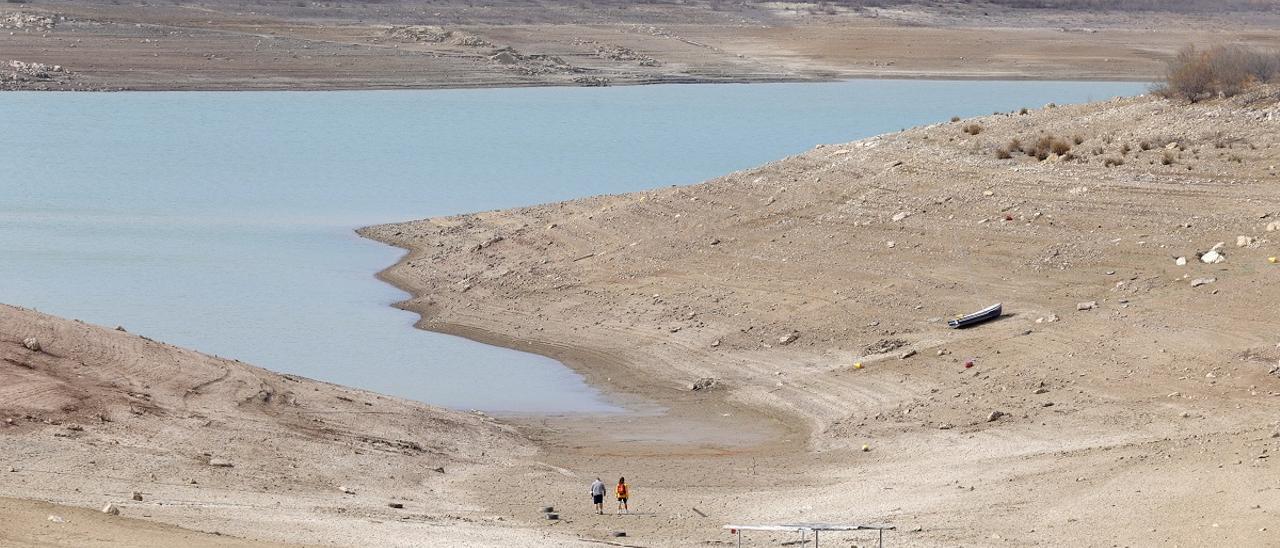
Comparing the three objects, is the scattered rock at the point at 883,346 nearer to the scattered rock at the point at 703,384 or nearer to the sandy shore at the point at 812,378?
the sandy shore at the point at 812,378

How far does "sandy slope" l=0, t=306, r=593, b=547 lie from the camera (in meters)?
14.1

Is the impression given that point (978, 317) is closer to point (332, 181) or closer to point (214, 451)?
point (214, 451)

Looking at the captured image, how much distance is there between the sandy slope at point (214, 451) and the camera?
556 inches

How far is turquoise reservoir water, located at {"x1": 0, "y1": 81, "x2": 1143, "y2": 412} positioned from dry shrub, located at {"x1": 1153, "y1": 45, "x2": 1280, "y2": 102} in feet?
44.2

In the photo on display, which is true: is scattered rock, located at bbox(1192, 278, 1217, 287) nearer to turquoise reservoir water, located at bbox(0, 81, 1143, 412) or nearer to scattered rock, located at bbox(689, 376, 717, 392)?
scattered rock, located at bbox(689, 376, 717, 392)

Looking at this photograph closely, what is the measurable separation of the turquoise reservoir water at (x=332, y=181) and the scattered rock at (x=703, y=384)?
1376 millimetres

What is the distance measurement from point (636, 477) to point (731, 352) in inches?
256

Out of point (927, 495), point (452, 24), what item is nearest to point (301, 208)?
point (927, 495)

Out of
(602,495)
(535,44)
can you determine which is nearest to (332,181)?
(602,495)

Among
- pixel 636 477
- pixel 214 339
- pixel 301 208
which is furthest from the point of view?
pixel 301 208

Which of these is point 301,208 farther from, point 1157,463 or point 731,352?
point 1157,463

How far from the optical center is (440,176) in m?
46.0

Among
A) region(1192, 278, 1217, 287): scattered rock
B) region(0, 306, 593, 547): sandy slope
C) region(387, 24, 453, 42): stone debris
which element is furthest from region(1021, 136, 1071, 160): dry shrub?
region(387, 24, 453, 42): stone debris

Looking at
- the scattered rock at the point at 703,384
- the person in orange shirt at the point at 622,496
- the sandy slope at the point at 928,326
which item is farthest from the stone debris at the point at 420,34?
the person in orange shirt at the point at 622,496
